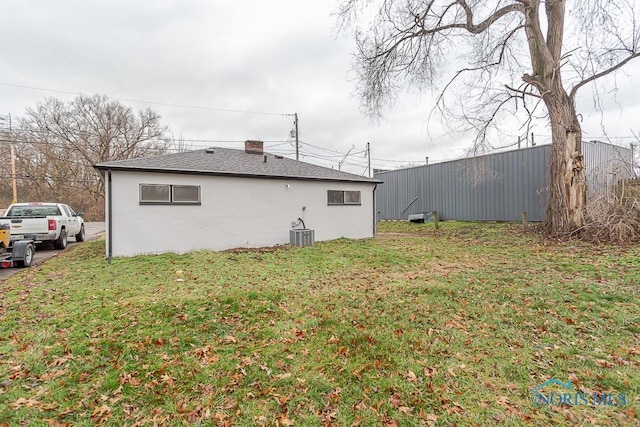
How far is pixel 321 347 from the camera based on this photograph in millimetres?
3227

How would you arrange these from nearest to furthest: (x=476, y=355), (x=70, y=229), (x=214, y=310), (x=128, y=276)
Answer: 1. (x=476, y=355)
2. (x=214, y=310)
3. (x=128, y=276)
4. (x=70, y=229)

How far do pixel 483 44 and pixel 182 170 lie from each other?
37.8ft

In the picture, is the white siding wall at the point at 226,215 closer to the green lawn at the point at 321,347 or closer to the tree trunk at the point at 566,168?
the green lawn at the point at 321,347

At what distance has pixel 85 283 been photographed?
5699mm

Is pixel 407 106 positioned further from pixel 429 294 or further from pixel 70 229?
pixel 70 229

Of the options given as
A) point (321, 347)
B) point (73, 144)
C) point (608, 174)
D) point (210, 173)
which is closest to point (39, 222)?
point (210, 173)

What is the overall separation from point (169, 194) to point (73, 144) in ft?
92.6

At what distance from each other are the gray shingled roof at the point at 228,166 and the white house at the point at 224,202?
0.03m

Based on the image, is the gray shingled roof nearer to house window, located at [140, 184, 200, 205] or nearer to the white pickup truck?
house window, located at [140, 184, 200, 205]

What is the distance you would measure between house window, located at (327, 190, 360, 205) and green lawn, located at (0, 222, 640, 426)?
557 centimetres

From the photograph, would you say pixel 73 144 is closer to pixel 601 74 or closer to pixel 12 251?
pixel 12 251

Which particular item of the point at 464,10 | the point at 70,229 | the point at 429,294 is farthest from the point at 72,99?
the point at 429,294

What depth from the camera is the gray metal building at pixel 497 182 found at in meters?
10.4

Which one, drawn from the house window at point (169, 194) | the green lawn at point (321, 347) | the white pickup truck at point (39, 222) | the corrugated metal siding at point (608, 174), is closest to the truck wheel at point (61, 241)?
the white pickup truck at point (39, 222)
